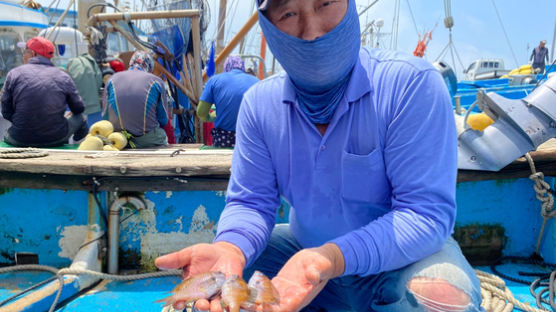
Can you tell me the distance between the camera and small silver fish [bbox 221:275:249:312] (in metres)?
1.16

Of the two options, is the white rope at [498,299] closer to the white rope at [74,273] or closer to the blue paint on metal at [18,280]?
the white rope at [74,273]

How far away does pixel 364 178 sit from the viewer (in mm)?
1468

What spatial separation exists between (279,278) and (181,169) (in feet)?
4.65

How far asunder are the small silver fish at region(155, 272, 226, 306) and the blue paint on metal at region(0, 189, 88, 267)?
5.71ft

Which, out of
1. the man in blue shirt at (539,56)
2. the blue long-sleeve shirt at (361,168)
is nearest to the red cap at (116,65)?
the blue long-sleeve shirt at (361,168)

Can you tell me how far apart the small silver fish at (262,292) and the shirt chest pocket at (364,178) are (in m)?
0.48

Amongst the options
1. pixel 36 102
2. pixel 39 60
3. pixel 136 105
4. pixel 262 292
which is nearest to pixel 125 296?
pixel 262 292

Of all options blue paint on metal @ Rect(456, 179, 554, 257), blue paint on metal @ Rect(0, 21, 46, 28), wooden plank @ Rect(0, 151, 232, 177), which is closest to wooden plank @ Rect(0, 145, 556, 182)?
wooden plank @ Rect(0, 151, 232, 177)

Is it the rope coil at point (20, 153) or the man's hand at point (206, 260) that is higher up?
the man's hand at point (206, 260)

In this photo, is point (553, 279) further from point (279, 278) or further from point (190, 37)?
point (190, 37)

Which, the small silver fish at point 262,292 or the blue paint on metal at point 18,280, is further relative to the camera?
the blue paint on metal at point 18,280

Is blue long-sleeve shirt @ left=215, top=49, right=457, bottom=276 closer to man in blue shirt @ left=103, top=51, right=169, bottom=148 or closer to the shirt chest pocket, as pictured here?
the shirt chest pocket

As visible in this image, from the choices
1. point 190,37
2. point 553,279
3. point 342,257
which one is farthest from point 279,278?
point 190,37

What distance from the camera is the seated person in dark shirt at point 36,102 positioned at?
4.56m
